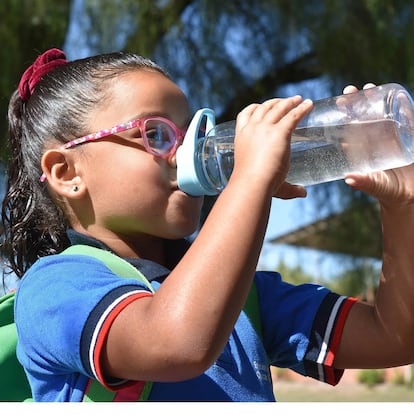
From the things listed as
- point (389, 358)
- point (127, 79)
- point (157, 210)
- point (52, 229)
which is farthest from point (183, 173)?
point (389, 358)

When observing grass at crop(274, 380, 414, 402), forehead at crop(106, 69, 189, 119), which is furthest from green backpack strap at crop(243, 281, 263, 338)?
grass at crop(274, 380, 414, 402)

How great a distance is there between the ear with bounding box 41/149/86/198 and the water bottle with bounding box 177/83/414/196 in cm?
22

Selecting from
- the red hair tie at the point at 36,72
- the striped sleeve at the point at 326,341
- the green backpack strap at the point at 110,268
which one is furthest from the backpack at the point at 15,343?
the red hair tie at the point at 36,72

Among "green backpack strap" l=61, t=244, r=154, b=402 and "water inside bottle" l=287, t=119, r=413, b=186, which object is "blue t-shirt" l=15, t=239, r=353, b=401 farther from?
"water inside bottle" l=287, t=119, r=413, b=186

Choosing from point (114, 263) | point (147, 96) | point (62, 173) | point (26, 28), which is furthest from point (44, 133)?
point (26, 28)

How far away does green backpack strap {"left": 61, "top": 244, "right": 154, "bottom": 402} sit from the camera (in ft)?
4.11

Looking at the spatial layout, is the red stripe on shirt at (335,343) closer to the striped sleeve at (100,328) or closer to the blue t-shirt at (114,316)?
the blue t-shirt at (114,316)

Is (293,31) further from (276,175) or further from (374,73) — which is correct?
(276,175)

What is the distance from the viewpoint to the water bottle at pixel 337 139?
1441mm

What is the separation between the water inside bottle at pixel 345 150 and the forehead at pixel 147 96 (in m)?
0.23

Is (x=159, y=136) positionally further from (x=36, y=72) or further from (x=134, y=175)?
(x=36, y=72)

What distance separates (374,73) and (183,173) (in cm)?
454

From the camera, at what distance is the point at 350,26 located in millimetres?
5699

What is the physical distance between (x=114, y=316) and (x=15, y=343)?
400mm
